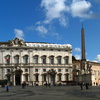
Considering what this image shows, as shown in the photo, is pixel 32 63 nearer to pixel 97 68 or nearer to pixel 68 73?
pixel 68 73

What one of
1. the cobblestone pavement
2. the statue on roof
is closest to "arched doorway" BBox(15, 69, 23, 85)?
the statue on roof

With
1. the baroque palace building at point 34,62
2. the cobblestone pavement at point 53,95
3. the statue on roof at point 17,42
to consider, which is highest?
the statue on roof at point 17,42

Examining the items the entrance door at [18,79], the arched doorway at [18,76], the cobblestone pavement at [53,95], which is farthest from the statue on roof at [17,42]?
the cobblestone pavement at [53,95]

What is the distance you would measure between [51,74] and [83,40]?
17.6 meters

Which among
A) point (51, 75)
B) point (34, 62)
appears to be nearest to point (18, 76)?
point (34, 62)

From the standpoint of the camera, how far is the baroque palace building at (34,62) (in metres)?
66.7

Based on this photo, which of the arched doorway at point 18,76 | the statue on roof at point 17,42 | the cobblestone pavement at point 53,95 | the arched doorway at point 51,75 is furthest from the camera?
the arched doorway at point 51,75

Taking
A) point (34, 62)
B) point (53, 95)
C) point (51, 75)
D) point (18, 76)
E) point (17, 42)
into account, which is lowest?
point (53, 95)

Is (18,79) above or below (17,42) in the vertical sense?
below

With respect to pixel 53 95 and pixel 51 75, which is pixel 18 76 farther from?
pixel 53 95

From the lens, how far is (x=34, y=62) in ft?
225

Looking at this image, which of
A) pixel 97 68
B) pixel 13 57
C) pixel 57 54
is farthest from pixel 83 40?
pixel 97 68

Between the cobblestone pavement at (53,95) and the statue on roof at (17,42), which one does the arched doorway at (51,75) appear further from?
the cobblestone pavement at (53,95)

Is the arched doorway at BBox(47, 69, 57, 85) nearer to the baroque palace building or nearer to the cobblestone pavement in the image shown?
the baroque palace building
